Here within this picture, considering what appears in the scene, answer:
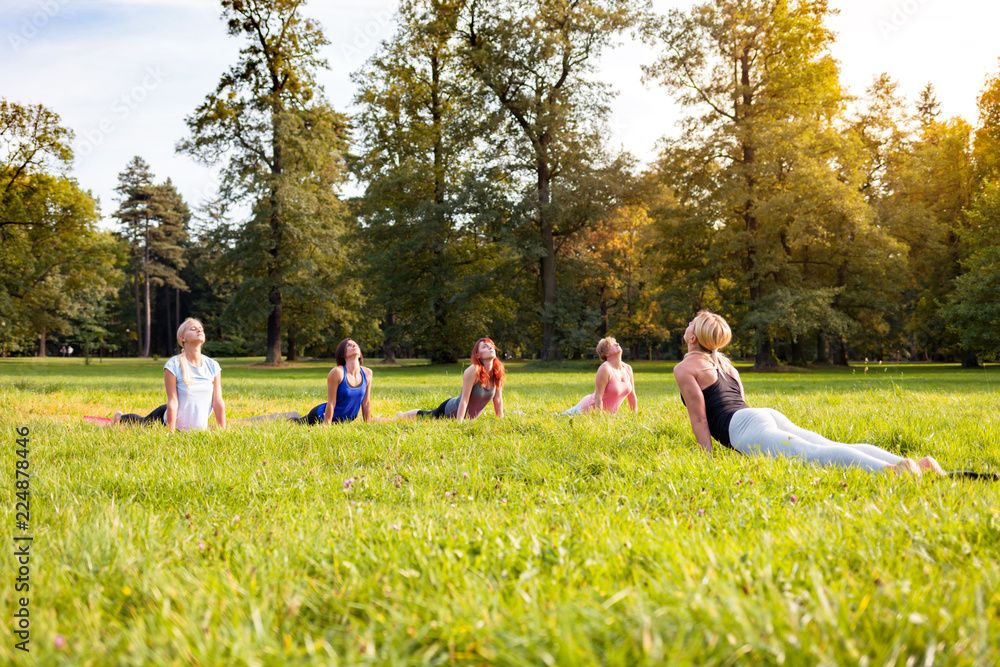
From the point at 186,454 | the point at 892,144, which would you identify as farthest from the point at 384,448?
the point at 892,144

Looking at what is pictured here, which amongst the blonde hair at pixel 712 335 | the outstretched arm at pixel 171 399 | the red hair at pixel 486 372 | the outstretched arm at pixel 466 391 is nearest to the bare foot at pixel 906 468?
the blonde hair at pixel 712 335

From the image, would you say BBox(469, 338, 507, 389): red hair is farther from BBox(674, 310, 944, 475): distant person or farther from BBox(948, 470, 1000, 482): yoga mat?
BBox(948, 470, 1000, 482): yoga mat

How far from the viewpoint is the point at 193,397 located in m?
7.36

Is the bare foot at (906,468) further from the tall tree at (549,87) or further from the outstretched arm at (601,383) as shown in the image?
the tall tree at (549,87)

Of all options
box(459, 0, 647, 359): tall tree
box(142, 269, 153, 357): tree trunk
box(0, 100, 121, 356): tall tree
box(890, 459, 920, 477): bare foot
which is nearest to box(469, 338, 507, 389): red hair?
box(890, 459, 920, 477): bare foot

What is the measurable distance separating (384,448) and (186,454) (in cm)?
174

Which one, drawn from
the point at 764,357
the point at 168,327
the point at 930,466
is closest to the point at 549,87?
the point at 764,357

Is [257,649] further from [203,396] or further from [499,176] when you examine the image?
[499,176]

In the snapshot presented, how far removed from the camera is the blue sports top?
8.48m

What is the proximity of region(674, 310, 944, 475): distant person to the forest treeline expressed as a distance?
71.5 feet

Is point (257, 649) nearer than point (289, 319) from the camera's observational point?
Yes

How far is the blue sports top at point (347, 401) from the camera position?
8484 millimetres

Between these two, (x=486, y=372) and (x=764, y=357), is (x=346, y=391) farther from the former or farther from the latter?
(x=764, y=357)

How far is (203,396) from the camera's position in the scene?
7426mm
